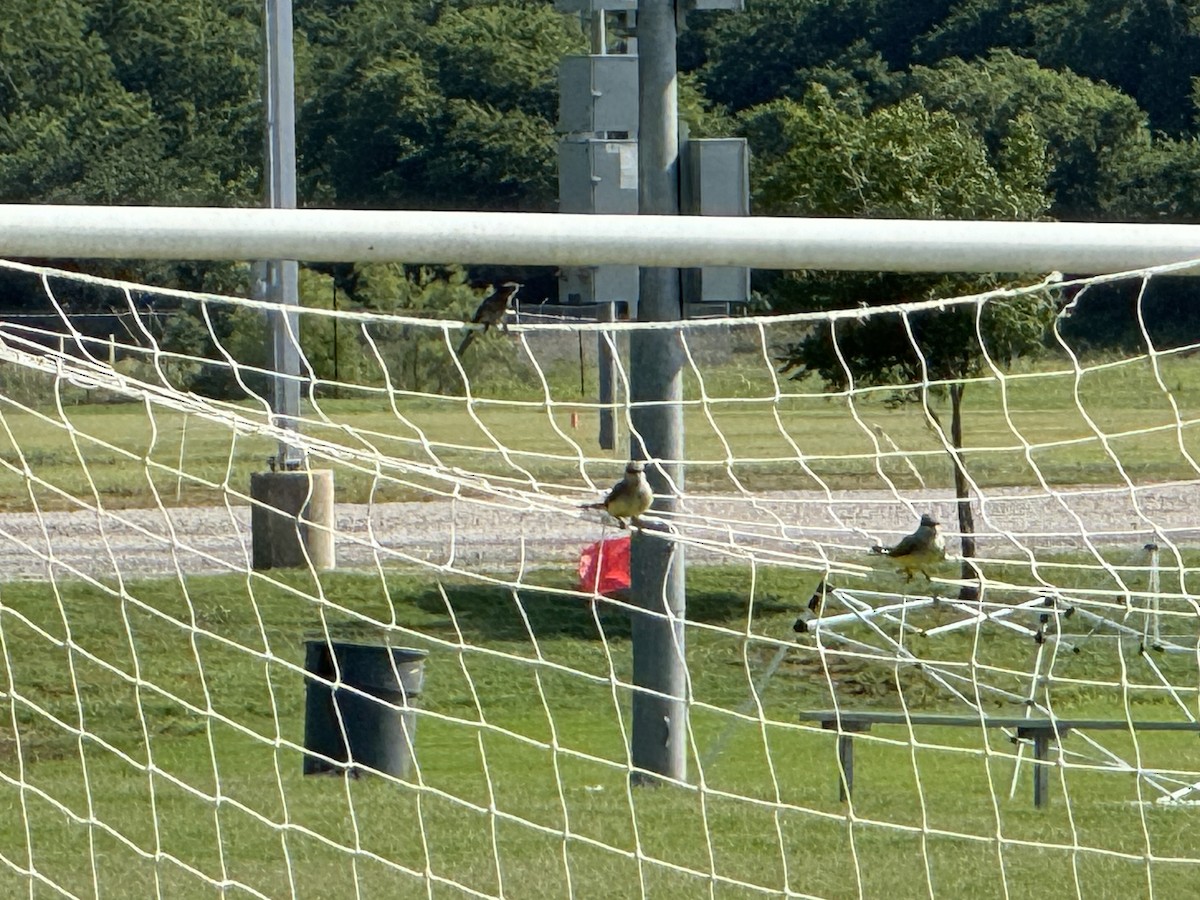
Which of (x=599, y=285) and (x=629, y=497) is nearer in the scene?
(x=629, y=497)

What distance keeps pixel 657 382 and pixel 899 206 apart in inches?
238

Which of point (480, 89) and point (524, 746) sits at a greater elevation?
point (480, 89)

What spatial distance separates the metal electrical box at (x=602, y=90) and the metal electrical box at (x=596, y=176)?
247 millimetres

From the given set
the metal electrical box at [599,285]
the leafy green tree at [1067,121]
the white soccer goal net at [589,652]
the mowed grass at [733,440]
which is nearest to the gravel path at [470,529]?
the white soccer goal net at [589,652]

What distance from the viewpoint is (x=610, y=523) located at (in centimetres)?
466

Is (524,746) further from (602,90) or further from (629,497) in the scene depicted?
(629,497)

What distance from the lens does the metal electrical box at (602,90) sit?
277 inches

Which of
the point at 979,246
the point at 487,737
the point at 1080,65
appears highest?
the point at 1080,65

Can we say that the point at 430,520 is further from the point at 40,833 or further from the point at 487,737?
the point at 40,833

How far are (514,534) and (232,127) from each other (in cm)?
4994

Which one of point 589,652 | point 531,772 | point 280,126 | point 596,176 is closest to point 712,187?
point 596,176

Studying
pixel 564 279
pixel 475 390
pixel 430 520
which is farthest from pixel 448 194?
pixel 564 279

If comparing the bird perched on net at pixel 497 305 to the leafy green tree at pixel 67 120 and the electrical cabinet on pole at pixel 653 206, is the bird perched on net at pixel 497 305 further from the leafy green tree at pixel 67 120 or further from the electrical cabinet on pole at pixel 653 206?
the leafy green tree at pixel 67 120

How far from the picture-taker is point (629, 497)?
15.0 feet
